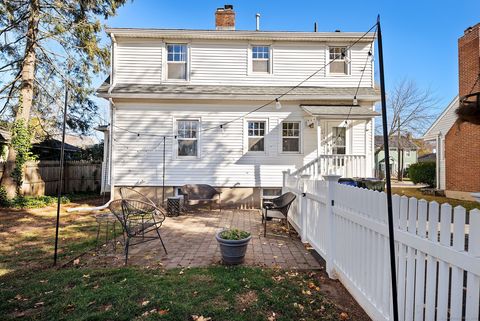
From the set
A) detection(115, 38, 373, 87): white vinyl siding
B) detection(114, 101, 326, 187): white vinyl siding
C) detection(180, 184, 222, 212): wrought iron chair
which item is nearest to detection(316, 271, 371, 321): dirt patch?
detection(180, 184, 222, 212): wrought iron chair

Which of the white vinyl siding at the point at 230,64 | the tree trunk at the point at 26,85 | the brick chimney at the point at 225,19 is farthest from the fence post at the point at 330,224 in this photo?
the tree trunk at the point at 26,85

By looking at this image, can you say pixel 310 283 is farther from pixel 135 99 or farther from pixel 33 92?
pixel 33 92

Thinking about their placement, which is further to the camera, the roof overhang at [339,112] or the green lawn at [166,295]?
the roof overhang at [339,112]

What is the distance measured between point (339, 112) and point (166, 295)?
25.9 ft

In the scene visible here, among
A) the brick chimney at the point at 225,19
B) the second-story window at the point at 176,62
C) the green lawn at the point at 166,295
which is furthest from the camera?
the brick chimney at the point at 225,19

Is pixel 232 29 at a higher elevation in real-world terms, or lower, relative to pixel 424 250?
higher

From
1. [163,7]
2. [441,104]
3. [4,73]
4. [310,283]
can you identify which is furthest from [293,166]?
[441,104]

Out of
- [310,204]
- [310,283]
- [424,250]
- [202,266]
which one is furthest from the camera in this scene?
[310,204]

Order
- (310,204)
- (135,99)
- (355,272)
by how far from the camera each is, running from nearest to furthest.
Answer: (355,272), (310,204), (135,99)

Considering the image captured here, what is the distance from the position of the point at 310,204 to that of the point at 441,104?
109 ft

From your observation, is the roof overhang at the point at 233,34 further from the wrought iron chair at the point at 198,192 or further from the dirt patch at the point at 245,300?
the dirt patch at the point at 245,300

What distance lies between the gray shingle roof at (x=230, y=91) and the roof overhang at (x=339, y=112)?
0.52 metres

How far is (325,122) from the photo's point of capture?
10227 millimetres

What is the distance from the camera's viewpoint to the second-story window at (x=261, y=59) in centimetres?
1055
